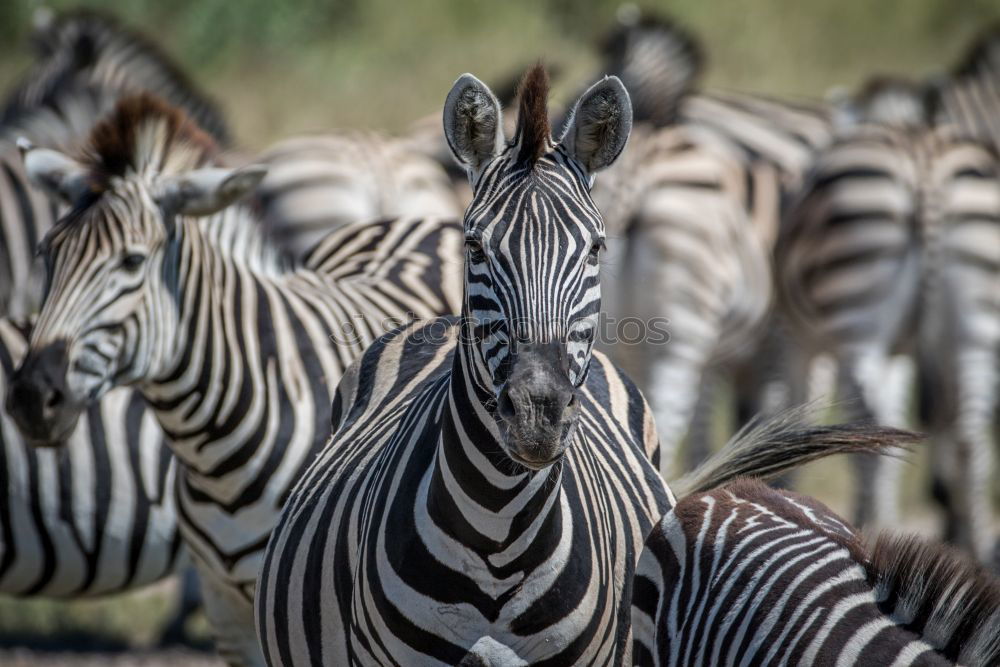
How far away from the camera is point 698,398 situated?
31.6ft

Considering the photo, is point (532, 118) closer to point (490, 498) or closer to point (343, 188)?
point (490, 498)

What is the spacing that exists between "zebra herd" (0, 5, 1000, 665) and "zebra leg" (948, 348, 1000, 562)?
0.8 inches

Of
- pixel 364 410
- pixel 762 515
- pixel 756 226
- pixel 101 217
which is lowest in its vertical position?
pixel 762 515

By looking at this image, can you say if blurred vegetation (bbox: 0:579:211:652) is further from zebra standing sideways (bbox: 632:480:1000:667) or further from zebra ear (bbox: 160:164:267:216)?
zebra standing sideways (bbox: 632:480:1000:667)

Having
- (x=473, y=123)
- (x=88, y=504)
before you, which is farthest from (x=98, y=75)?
(x=473, y=123)

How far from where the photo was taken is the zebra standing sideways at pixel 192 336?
417 cm

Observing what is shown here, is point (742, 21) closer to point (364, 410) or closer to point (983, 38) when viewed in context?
point (983, 38)

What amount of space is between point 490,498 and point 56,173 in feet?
8.01

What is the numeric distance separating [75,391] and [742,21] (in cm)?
1605

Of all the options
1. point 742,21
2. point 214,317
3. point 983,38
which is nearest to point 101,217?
point 214,317

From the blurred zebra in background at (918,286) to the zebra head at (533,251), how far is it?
5139 mm

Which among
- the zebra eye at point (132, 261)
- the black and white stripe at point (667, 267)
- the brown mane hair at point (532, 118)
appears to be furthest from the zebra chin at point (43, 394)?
the black and white stripe at point (667, 267)

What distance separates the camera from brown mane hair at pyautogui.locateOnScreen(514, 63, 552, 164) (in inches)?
118

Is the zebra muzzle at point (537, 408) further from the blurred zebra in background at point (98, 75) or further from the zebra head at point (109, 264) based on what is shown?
the blurred zebra in background at point (98, 75)
